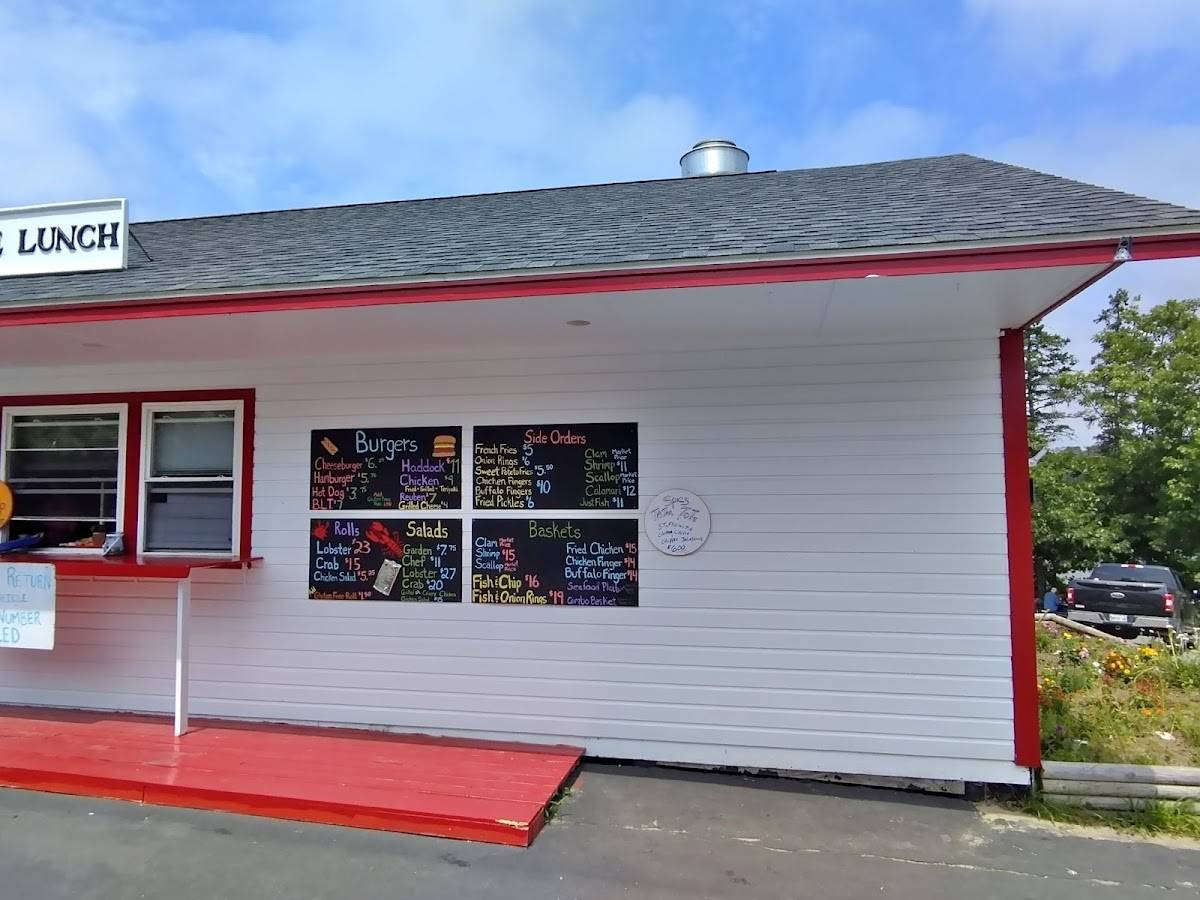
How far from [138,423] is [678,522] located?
402cm

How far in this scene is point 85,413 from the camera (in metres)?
5.80

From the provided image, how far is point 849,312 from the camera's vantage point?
4.22 metres

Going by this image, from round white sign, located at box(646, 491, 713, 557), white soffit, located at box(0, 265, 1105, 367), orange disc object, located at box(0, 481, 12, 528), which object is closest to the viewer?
white soffit, located at box(0, 265, 1105, 367)

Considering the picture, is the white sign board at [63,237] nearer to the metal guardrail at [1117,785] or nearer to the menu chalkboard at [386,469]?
the menu chalkboard at [386,469]

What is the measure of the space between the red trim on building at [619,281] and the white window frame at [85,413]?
4.52 ft

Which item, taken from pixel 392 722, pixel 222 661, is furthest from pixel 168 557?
pixel 392 722

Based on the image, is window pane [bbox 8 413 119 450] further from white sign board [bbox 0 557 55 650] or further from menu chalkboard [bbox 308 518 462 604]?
menu chalkboard [bbox 308 518 462 604]

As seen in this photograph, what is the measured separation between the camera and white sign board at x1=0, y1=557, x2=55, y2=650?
5.00 m

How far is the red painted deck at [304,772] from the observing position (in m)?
3.84

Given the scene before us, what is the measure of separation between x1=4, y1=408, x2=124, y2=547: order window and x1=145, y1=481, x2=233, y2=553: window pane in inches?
Answer: 10.7

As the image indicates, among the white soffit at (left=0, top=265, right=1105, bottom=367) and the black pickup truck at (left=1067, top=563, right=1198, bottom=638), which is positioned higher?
the white soffit at (left=0, top=265, right=1105, bottom=367)

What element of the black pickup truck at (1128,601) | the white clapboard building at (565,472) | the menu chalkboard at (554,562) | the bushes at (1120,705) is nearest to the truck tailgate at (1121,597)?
the black pickup truck at (1128,601)

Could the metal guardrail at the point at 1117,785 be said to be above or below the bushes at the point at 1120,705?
below

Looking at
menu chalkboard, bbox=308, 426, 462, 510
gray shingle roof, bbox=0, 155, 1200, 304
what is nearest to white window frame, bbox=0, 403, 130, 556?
gray shingle roof, bbox=0, 155, 1200, 304
